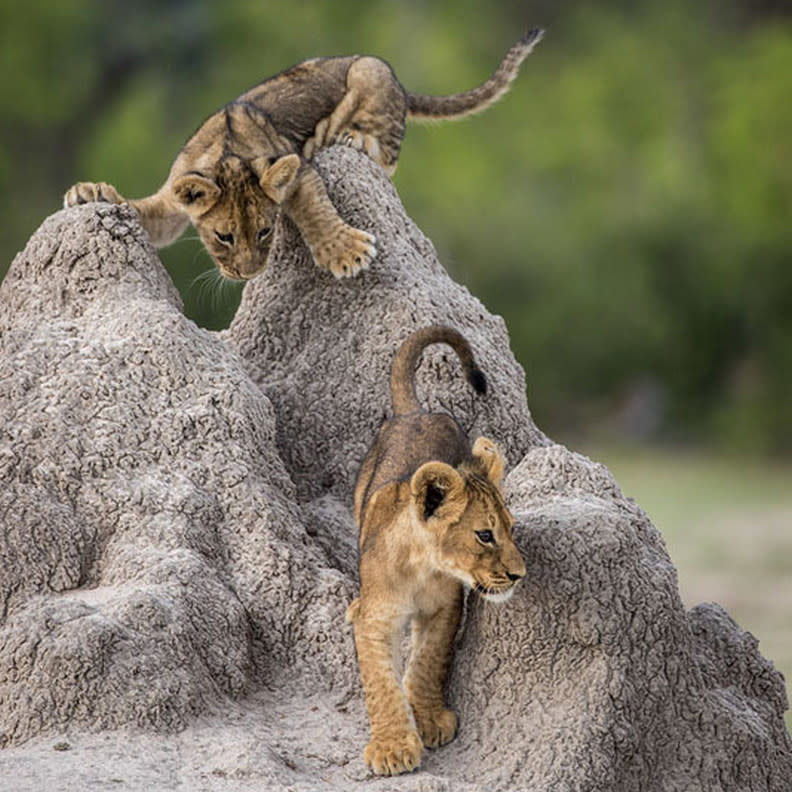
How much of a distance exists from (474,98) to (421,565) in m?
3.41

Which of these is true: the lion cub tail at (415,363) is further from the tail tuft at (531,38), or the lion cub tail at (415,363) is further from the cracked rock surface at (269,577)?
the tail tuft at (531,38)

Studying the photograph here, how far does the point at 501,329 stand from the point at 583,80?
25679 mm

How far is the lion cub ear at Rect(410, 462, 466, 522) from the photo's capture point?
4656mm

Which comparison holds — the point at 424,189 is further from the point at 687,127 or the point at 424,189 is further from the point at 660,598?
the point at 660,598

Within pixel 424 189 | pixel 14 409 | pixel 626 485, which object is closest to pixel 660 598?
pixel 14 409

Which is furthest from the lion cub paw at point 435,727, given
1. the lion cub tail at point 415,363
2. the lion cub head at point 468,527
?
the lion cub tail at point 415,363

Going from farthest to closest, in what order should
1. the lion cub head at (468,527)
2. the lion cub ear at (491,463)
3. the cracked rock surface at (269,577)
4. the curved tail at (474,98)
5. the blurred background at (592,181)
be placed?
the blurred background at (592,181)
the curved tail at (474,98)
the lion cub ear at (491,463)
the cracked rock surface at (269,577)
the lion cub head at (468,527)

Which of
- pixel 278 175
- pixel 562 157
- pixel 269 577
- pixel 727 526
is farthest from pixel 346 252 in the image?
pixel 562 157

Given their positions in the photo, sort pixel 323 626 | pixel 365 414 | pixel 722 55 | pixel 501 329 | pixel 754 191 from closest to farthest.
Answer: pixel 323 626, pixel 365 414, pixel 501 329, pixel 754 191, pixel 722 55

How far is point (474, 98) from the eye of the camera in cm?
765

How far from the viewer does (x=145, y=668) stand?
189 inches

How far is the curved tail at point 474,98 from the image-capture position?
7.55 m

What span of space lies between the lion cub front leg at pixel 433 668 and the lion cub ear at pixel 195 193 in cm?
190

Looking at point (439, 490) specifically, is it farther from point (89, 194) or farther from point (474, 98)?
point (474, 98)
